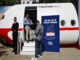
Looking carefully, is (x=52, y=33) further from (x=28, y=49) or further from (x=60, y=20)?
(x=60, y=20)

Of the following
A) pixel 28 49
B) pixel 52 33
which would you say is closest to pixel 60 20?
pixel 52 33

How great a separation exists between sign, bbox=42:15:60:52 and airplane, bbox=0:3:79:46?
154cm

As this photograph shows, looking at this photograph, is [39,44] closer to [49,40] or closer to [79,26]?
[49,40]

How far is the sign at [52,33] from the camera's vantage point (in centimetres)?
1355

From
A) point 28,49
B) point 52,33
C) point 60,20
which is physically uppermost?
point 60,20

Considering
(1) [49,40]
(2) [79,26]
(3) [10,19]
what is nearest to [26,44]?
(1) [49,40]

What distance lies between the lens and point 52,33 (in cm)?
1359

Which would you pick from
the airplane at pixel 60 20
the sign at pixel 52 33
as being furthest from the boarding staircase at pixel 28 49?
the airplane at pixel 60 20

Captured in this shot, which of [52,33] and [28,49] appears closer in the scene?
[28,49]

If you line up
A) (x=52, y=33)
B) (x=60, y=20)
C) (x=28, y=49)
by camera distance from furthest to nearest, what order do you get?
(x=60, y=20) < (x=52, y=33) < (x=28, y=49)

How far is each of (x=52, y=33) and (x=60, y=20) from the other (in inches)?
79.0

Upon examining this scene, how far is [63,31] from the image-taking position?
1502 cm

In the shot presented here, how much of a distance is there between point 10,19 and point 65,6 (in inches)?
159

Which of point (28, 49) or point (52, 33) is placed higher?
point (52, 33)
